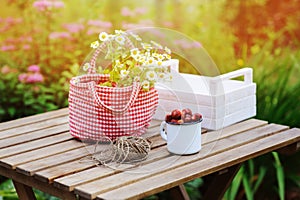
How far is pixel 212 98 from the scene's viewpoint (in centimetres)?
253

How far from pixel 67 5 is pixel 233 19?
1358 millimetres

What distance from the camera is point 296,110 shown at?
3.58 metres

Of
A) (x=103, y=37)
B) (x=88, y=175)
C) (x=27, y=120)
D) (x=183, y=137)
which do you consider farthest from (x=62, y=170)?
(x=27, y=120)

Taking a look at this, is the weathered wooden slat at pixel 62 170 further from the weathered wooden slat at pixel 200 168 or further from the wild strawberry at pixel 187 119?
the wild strawberry at pixel 187 119

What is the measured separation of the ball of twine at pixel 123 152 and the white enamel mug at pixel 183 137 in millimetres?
90

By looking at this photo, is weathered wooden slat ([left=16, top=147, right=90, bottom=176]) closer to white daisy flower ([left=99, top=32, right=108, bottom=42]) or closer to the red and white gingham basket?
the red and white gingham basket

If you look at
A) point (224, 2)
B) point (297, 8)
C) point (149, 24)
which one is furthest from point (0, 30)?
point (297, 8)

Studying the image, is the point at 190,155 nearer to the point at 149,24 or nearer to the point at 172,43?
the point at 172,43

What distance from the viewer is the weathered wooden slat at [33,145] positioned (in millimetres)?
2318

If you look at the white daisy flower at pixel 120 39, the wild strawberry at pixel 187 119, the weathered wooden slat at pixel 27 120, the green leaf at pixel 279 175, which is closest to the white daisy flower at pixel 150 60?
the white daisy flower at pixel 120 39

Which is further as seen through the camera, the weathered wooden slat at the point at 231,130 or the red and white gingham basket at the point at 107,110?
the weathered wooden slat at the point at 231,130

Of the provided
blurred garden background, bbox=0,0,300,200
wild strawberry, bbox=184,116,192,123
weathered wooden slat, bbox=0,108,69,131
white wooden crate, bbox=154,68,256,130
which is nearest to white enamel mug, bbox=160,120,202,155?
wild strawberry, bbox=184,116,192,123

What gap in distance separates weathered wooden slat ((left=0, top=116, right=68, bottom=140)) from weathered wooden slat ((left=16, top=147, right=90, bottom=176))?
0.33 meters

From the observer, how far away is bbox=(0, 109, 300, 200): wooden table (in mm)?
2008
